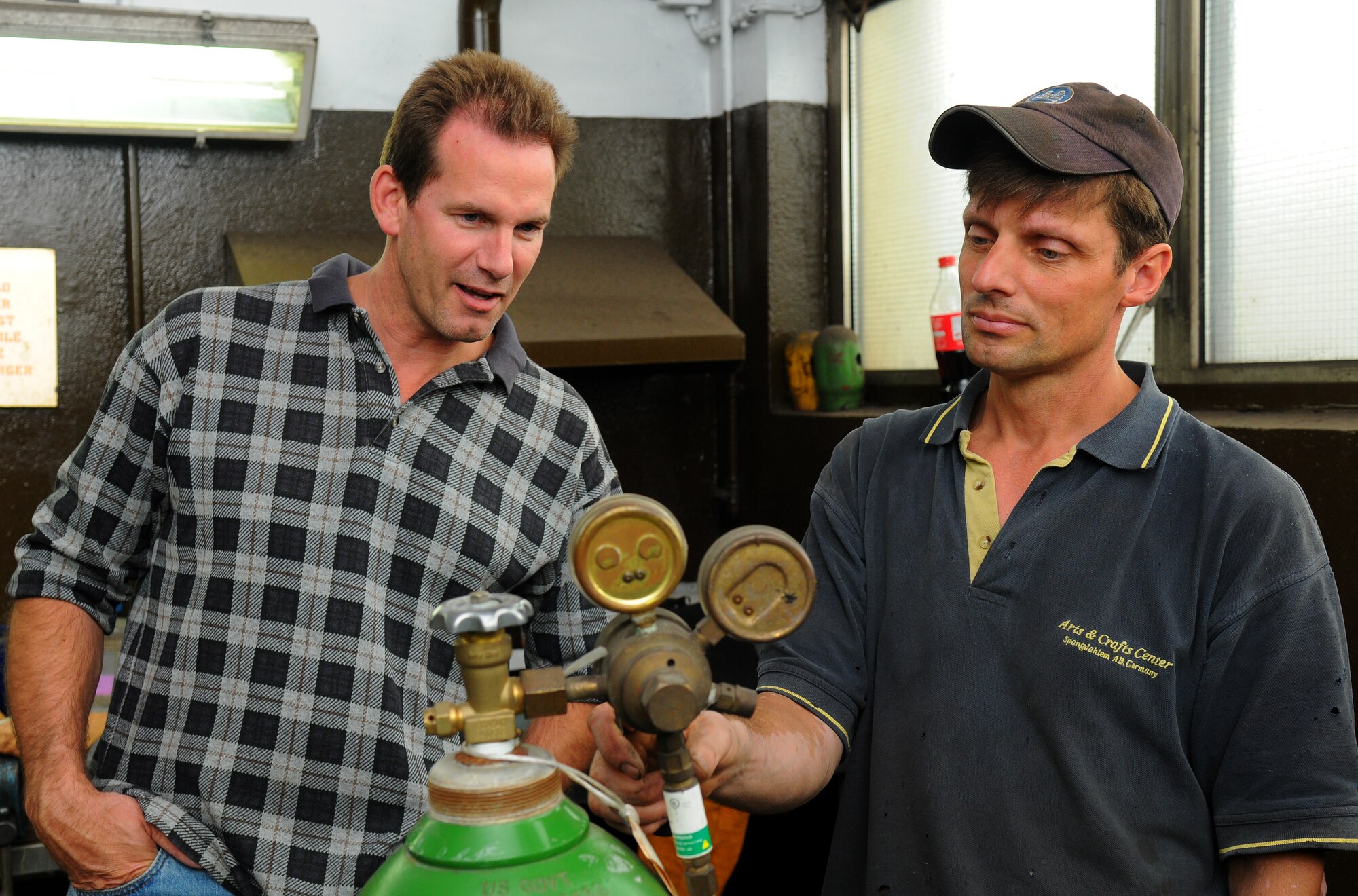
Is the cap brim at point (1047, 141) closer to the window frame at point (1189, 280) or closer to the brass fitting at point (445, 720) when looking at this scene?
the brass fitting at point (445, 720)

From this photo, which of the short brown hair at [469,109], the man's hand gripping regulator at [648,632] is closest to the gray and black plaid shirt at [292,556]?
the short brown hair at [469,109]

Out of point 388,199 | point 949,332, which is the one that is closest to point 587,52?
point 949,332

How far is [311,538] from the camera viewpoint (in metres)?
1.60

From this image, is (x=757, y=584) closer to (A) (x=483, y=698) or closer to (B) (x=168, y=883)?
(A) (x=483, y=698)

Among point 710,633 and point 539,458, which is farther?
point 539,458

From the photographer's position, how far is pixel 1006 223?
4.68ft

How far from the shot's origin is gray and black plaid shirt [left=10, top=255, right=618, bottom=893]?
1.54m

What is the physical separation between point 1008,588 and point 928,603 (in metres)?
0.10

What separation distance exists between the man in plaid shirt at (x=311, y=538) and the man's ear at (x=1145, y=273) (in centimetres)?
79

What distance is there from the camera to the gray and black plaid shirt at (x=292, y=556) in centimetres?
154

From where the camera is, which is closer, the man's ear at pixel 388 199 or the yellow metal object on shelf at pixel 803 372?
the man's ear at pixel 388 199

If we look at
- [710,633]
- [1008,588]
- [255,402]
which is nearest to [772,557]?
[710,633]

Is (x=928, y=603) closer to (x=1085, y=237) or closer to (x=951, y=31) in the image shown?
(x=1085, y=237)

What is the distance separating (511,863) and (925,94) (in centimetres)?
325
